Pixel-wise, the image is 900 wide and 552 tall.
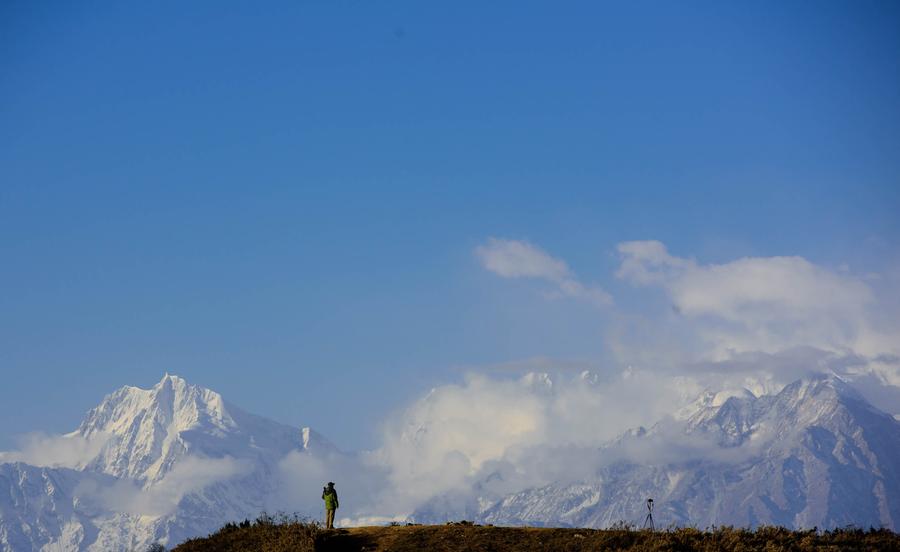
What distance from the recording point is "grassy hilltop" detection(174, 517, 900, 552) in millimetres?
58438

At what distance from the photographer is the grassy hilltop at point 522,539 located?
58.4m

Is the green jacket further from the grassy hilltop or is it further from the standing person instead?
the grassy hilltop

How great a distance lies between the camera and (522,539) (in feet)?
199

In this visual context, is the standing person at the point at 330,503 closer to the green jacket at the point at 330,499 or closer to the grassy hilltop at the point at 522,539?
the green jacket at the point at 330,499

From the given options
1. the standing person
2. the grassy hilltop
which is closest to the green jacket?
the standing person

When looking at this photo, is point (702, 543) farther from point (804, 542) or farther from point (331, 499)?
point (331, 499)

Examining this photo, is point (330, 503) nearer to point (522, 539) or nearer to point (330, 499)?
point (330, 499)

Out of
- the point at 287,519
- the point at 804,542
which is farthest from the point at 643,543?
the point at 287,519

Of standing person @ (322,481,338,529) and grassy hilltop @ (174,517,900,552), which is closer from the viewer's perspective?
grassy hilltop @ (174,517,900,552)

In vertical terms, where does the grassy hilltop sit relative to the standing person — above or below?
below

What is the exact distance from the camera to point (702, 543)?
58500 millimetres

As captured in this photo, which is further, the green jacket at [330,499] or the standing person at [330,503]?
the green jacket at [330,499]

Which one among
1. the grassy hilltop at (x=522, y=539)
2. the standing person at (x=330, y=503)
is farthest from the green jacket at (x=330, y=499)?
the grassy hilltop at (x=522, y=539)

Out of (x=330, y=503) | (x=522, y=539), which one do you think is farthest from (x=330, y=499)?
(x=522, y=539)
